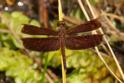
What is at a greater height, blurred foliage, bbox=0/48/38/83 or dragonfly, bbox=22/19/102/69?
dragonfly, bbox=22/19/102/69

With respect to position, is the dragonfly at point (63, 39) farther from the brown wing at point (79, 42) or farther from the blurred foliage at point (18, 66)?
the blurred foliage at point (18, 66)

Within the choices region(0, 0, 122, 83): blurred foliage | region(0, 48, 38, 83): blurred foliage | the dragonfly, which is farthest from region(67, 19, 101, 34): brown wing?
region(0, 48, 38, 83): blurred foliage

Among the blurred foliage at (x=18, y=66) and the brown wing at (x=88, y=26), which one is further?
the blurred foliage at (x=18, y=66)

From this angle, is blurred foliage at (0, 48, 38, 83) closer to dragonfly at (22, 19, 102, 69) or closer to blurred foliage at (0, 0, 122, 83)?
blurred foliage at (0, 0, 122, 83)

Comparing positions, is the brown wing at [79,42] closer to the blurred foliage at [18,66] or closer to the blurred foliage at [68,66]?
the blurred foliage at [68,66]

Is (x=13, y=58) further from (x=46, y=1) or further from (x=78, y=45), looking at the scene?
(x=78, y=45)

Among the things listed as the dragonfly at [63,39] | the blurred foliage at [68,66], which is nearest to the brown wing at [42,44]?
the dragonfly at [63,39]

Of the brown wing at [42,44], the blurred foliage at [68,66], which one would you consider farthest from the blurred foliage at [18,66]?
the brown wing at [42,44]

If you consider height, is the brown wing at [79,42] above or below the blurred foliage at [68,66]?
above

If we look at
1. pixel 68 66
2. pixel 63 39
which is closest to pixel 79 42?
pixel 63 39

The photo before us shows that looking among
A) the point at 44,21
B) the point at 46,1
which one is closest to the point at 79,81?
the point at 44,21

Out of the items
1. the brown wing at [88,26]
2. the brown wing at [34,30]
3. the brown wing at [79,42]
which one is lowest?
the brown wing at [79,42]
